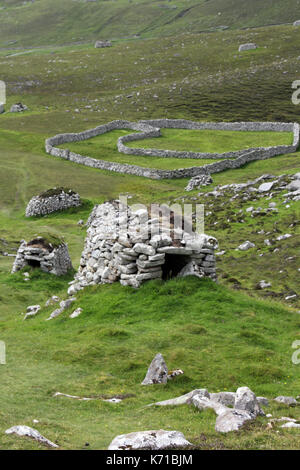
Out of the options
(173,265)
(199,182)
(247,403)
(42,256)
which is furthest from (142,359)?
(199,182)

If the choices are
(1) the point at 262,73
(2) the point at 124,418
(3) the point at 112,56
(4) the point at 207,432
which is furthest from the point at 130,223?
(3) the point at 112,56

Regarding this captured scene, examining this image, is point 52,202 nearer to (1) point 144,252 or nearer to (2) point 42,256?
(2) point 42,256

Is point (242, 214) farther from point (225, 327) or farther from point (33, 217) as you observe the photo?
point (225, 327)

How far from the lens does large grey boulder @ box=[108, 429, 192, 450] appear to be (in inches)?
402

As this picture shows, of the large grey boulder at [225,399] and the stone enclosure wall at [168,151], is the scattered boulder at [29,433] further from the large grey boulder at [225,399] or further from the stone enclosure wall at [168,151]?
the stone enclosure wall at [168,151]

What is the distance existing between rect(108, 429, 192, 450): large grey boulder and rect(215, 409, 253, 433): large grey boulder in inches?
46.2

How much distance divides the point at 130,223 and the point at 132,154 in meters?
54.1

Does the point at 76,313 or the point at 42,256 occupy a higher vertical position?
the point at 76,313

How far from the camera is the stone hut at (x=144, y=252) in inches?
871

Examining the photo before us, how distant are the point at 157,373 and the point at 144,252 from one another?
675 cm

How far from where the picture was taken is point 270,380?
53.3ft

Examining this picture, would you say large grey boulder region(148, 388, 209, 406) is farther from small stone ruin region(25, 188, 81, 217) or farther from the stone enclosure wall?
the stone enclosure wall

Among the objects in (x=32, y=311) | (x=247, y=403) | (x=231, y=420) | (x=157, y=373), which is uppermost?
(x=231, y=420)

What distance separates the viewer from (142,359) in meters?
17.5
